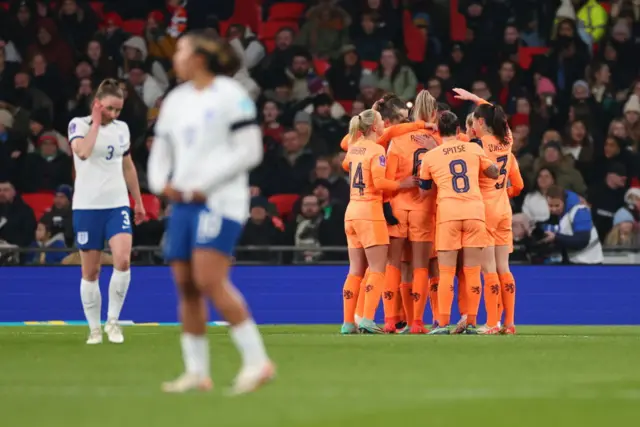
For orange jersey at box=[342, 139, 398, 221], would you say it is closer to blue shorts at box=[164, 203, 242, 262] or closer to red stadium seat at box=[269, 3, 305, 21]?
blue shorts at box=[164, 203, 242, 262]

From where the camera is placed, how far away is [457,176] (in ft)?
46.1

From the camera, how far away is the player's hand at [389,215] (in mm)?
14672

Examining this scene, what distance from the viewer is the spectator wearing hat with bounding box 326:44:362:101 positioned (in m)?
21.9

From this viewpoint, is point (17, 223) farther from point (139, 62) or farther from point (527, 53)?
point (527, 53)

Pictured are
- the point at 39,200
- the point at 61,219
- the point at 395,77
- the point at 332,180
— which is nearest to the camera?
the point at 61,219

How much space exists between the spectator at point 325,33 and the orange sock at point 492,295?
8.85 m

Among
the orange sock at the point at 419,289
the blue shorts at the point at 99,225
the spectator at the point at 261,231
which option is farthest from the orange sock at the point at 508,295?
the spectator at the point at 261,231

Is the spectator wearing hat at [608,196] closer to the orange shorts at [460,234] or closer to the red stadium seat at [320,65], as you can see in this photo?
the red stadium seat at [320,65]

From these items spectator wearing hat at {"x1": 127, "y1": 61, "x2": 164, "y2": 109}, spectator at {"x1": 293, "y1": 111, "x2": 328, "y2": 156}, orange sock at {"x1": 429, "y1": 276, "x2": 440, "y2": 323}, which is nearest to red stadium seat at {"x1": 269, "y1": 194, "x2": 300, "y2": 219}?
spectator at {"x1": 293, "y1": 111, "x2": 328, "y2": 156}

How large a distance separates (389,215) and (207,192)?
706cm

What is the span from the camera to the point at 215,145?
7.89m

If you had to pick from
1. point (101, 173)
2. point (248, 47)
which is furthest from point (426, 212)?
point (248, 47)

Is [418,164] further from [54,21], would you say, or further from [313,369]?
Answer: [54,21]

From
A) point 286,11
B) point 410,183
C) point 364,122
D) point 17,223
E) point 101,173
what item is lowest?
point 17,223
